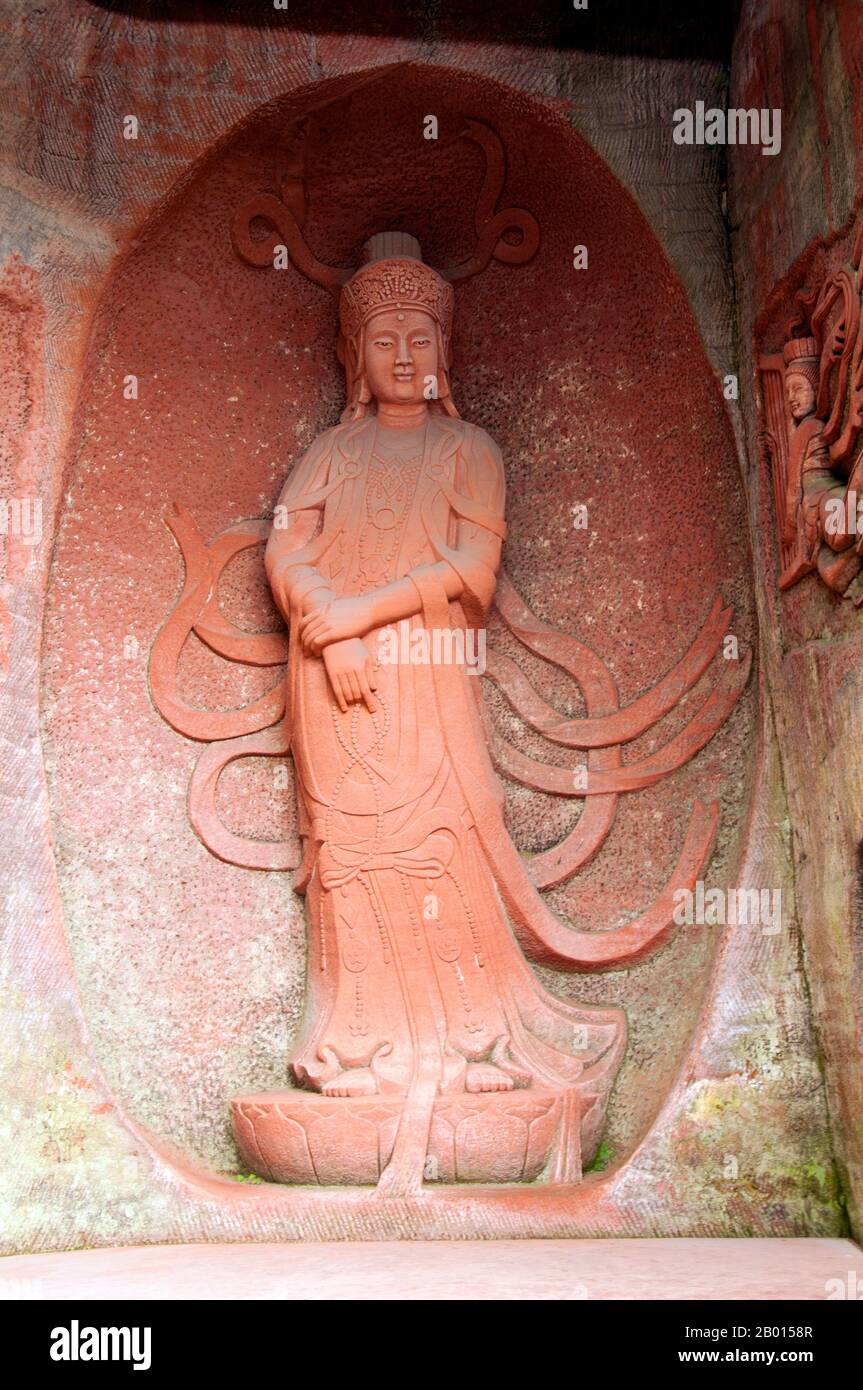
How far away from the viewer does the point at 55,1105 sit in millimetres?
4852

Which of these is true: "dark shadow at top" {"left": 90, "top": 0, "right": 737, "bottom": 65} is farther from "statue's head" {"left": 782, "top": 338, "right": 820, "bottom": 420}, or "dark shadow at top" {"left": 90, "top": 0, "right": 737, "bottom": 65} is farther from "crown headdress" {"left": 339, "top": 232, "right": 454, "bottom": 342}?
"statue's head" {"left": 782, "top": 338, "right": 820, "bottom": 420}

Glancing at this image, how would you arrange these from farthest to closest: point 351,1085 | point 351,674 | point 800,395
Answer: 1. point 351,674
2. point 800,395
3. point 351,1085

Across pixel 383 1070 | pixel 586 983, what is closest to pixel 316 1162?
pixel 383 1070

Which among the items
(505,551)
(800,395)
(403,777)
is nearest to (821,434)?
(800,395)

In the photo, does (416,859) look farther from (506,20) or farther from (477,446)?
(506,20)

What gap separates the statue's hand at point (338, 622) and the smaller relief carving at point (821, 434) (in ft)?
4.76

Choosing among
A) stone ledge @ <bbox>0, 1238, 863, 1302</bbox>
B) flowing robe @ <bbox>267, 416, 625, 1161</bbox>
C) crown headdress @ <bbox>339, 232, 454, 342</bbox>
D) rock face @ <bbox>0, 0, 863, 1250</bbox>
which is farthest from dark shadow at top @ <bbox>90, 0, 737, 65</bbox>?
stone ledge @ <bbox>0, 1238, 863, 1302</bbox>

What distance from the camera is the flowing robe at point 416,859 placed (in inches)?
200

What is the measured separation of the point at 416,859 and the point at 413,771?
0.30m

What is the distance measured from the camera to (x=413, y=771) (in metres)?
5.26

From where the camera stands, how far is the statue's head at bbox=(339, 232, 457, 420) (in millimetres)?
5672

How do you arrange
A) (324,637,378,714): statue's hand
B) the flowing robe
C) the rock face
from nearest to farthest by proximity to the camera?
the rock face → the flowing robe → (324,637,378,714): statue's hand

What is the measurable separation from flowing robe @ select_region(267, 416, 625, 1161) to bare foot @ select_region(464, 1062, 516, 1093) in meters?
0.04

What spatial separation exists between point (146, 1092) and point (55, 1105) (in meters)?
0.43
